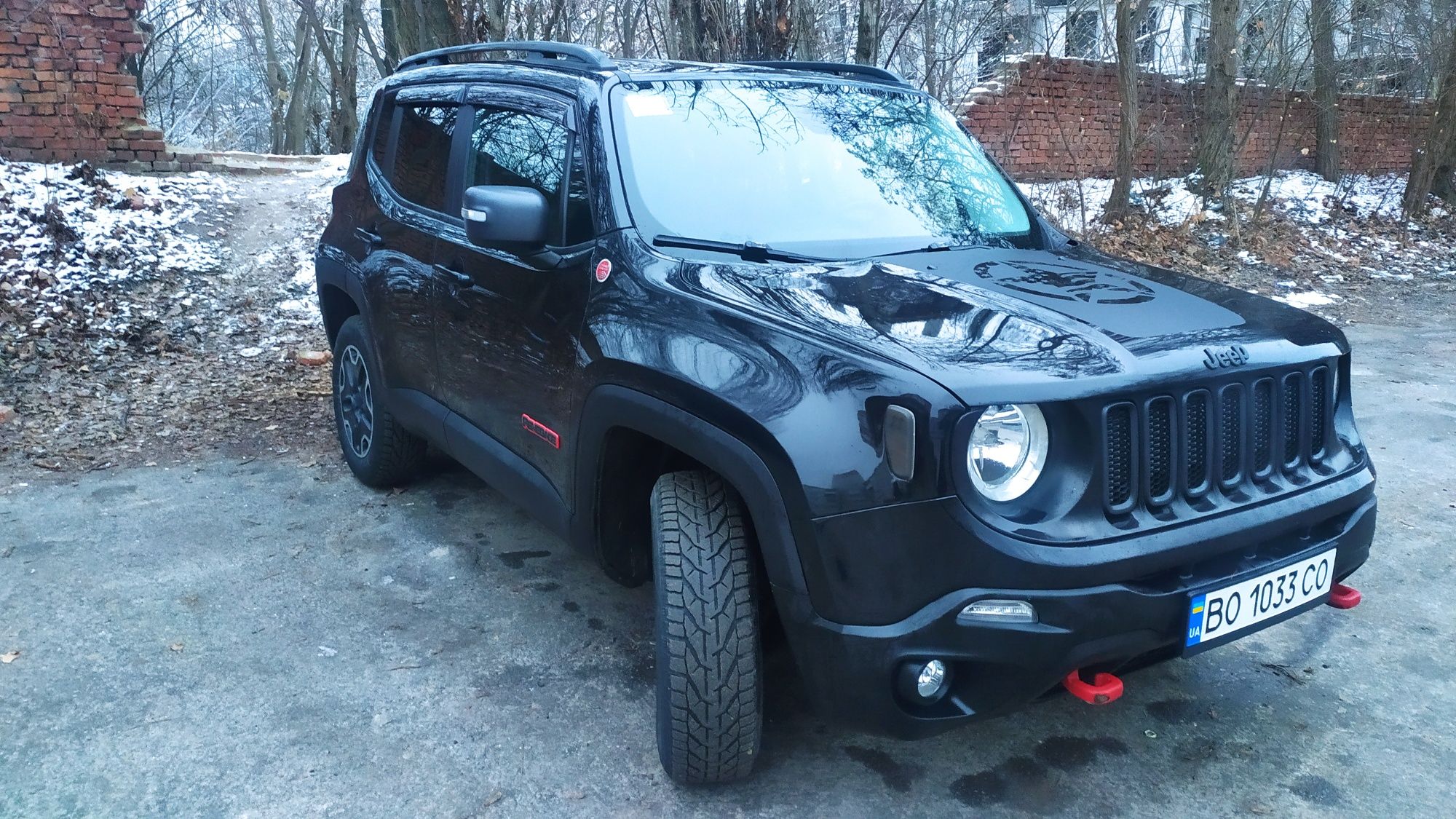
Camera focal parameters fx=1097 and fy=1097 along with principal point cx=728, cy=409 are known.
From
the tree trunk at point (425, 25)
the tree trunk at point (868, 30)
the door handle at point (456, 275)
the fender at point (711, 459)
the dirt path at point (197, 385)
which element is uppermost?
the tree trunk at point (425, 25)

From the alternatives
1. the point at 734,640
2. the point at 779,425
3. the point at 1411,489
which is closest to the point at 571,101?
the point at 779,425

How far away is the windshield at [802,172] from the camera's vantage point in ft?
10.5

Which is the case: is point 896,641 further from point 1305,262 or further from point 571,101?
point 1305,262

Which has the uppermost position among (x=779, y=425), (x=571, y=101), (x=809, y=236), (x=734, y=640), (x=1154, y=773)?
(x=571, y=101)

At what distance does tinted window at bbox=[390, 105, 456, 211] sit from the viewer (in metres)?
4.08

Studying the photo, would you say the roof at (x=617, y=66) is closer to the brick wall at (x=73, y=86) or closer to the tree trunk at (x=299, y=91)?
the brick wall at (x=73, y=86)

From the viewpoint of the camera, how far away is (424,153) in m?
4.25

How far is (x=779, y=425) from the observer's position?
239cm

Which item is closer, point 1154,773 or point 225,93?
point 1154,773

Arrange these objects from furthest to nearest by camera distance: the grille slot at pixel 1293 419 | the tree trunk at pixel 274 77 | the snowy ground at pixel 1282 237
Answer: the tree trunk at pixel 274 77, the snowy ground at pixel 1282 237, the grille slot at pixel 1293 419

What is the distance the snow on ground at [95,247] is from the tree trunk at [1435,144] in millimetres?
14380

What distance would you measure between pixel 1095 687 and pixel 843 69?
2550 mm

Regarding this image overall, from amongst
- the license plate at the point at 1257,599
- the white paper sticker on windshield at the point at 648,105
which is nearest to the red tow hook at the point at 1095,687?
the license plate at the point at 1257,599

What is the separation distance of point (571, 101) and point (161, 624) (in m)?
2.21
